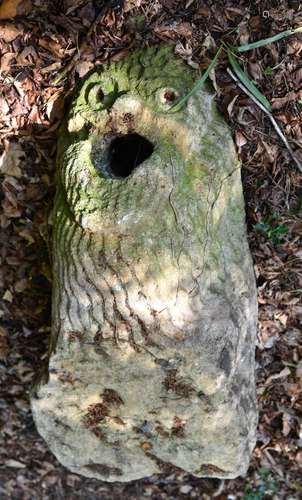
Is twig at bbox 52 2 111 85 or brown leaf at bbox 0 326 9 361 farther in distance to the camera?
brown leaf at bbox 0 326 9 361

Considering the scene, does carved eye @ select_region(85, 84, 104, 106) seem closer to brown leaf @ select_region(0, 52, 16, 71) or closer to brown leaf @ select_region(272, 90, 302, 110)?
brown leaf @ select_region(0, 52, 16, 71)

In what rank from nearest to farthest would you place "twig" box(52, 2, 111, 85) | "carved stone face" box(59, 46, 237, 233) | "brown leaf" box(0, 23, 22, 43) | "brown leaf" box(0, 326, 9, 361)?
"carved stone face" box(59, 46, 237, 233), "twig" box(52, 2, 111, 85), "brown leaf" box(0, 23, 22, 43), "brown leaf" box(0, 326, 9, 361)

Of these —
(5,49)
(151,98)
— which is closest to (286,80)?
(151,98)

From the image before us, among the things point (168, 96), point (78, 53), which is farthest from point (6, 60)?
point (168, 96)

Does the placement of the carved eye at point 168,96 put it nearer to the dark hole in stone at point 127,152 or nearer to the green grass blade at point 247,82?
the dark hole in stone at point 127,152

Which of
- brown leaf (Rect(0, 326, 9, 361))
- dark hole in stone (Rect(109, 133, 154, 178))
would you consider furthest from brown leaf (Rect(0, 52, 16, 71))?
brown leaf (Rect(0, 326, 9, 361))

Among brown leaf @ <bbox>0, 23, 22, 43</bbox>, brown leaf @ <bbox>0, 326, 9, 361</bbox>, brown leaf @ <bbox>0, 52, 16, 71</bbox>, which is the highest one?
brown leaf @ <bbox>0, 23, 22, 43</bbox>

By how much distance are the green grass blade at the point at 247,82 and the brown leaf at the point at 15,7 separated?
3.16ft

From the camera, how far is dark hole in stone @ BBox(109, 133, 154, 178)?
95.4 inches

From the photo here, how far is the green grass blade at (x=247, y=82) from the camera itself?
2.53m

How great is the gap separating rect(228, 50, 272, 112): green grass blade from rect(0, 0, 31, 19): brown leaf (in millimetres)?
964

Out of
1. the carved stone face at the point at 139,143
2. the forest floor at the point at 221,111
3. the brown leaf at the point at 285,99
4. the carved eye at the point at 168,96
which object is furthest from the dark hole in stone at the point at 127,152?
the brown leaf at the point at 285,99

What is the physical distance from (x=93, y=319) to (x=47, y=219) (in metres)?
0.79

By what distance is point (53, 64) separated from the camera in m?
2.69
